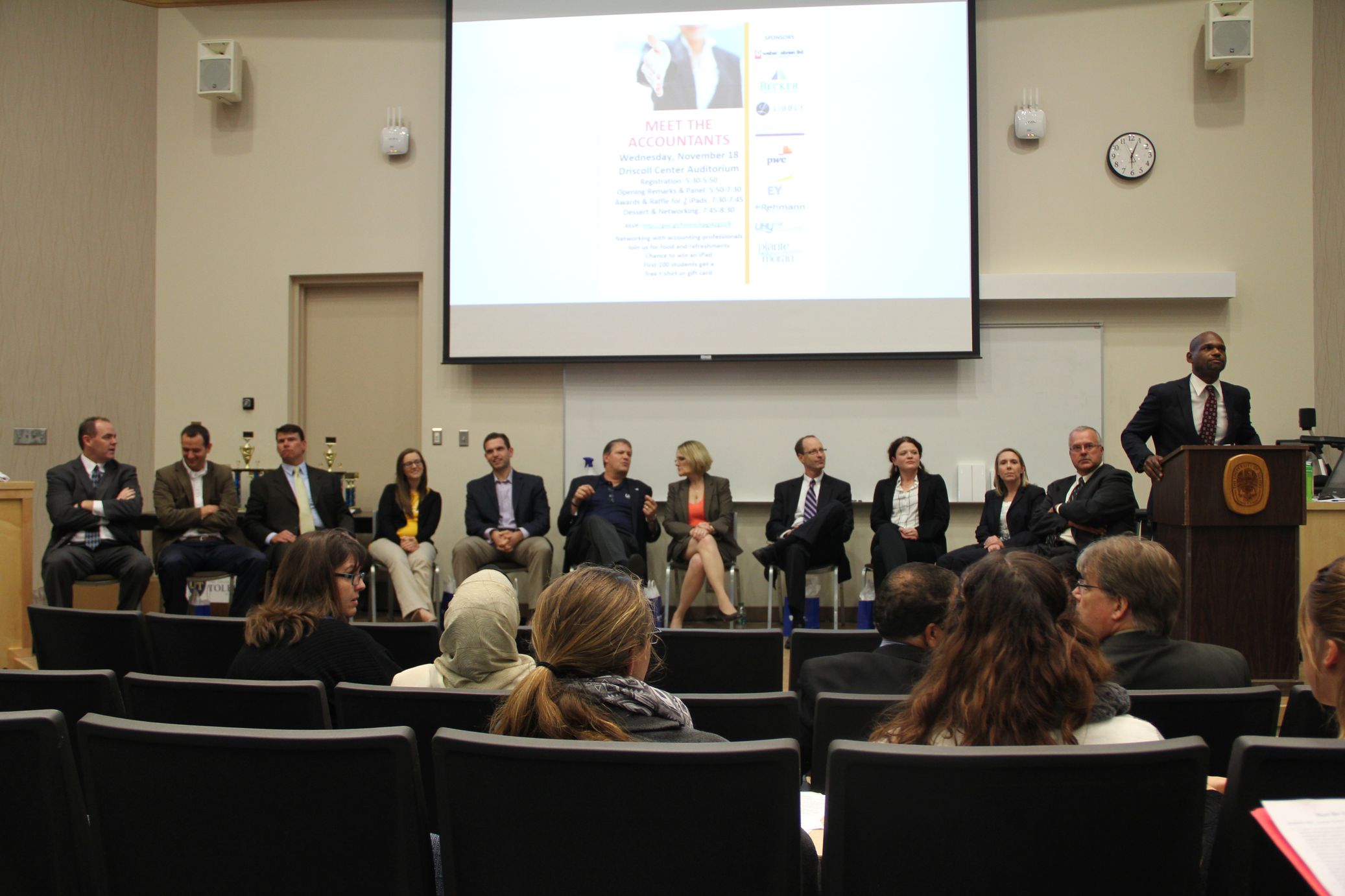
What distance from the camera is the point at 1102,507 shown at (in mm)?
4504

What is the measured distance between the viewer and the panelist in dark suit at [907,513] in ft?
17.2

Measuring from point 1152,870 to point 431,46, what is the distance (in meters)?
6.47

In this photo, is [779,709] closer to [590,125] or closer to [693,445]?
[693,445]

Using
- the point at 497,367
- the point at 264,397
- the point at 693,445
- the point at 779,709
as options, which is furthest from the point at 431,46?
the point at 779,709

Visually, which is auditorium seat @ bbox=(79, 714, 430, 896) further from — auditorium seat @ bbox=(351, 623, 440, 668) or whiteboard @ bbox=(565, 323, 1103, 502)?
whiteboard @ bbox=(565, 323, 1103, 502)

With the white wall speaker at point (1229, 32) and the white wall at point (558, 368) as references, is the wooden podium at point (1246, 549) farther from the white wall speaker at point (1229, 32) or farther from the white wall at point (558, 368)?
the white wall speaker at point (1229, 32)

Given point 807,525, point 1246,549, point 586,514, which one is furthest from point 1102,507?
point 586,514

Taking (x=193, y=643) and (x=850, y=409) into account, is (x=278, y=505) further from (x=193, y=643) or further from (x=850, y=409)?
(x=850, y=409)

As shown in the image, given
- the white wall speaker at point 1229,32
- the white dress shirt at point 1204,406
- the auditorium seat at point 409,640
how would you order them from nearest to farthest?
the auditorium seat at point 409,640, the white dress shirt at point 1204,406, the white wall speaker at point 1229,32

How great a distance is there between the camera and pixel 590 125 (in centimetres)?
602

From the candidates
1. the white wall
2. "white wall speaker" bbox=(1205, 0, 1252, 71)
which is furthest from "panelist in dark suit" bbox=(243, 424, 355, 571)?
"white wall speaker" bbox=(1205, 0, 1252, 71)

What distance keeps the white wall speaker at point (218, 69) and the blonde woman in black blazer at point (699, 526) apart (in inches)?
151

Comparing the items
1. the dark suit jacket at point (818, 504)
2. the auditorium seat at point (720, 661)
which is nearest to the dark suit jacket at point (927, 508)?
the dark suit jacket at point (818, 504)

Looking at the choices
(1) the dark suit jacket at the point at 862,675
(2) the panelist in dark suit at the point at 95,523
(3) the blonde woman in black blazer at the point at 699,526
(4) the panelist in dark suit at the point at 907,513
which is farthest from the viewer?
(3) the blonde woman in black blazer at the point at 699,526
